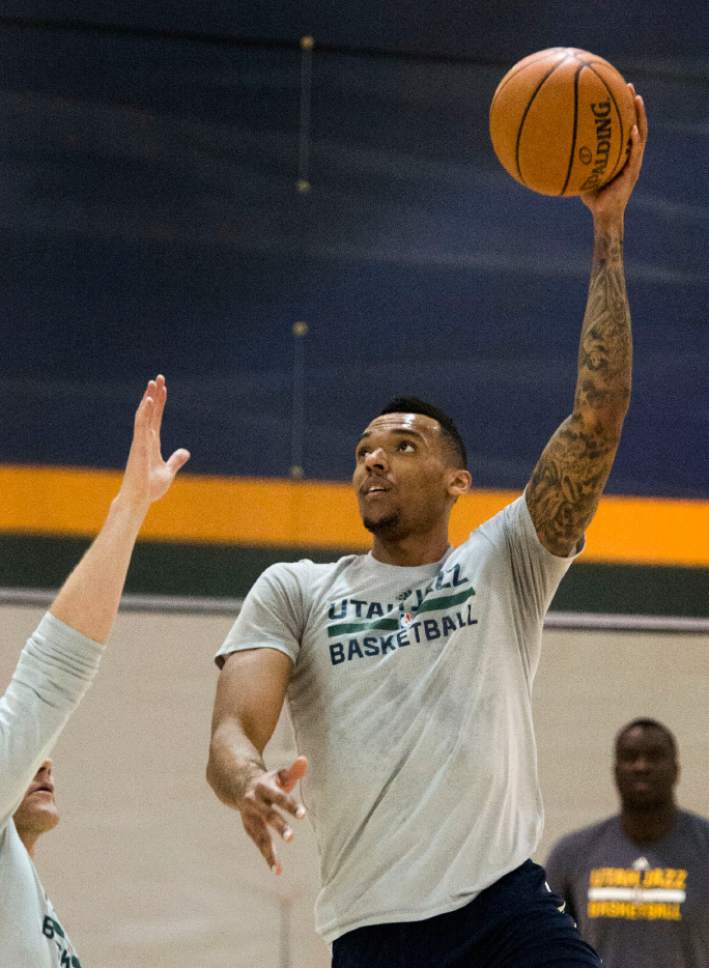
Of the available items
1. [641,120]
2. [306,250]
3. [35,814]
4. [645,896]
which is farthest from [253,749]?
[306,250]

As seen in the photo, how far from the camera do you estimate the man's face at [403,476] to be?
10.9 ft

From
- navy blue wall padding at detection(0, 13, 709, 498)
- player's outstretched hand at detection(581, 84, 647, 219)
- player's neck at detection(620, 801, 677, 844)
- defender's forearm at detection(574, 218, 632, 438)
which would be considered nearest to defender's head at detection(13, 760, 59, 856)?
defender's forearm at detection(574, 218, 632, 438)

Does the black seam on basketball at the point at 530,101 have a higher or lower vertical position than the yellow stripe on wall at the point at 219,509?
higher

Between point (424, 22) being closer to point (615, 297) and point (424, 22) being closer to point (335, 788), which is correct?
point (615, 297)

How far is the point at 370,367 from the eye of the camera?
6.08m

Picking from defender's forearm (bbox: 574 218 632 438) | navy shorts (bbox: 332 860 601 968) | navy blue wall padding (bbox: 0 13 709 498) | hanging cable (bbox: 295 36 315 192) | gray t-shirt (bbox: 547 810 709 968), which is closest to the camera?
navy shorts (bbox: 332 860 601 968)

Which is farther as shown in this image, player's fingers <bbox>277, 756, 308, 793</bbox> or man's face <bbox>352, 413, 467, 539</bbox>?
man's face <bbox>352, 413, 467, 539</bbox>

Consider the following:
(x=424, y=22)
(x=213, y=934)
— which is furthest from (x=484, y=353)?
(x=213, y=934)

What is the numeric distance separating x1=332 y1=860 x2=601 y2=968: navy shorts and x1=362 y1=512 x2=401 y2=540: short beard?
840 mm

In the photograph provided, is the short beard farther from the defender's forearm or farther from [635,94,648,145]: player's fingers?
[635,94,648,145]: player's fingers

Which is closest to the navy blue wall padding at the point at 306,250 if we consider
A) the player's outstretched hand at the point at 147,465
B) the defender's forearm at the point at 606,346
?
the defender's forearm at the point at 606,346

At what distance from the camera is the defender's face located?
10.9 ft

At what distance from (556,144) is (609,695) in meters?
3.06

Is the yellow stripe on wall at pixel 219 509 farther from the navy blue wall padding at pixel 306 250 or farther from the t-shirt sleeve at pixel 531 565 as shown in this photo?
the t-shirt sleeve at pixel 531 565
